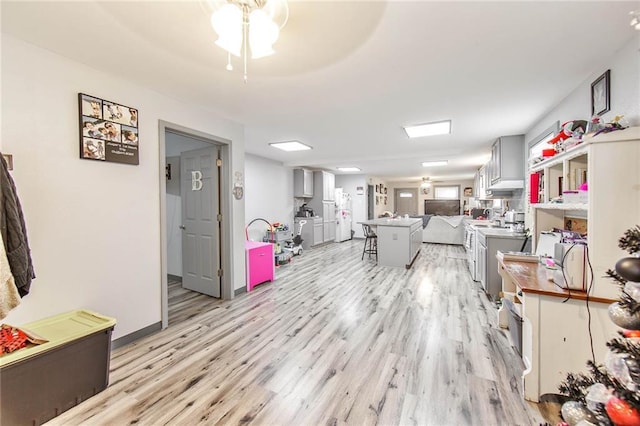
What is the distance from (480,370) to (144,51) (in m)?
3.53

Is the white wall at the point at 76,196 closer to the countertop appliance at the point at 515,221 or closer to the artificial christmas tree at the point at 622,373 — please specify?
the artificial christmas tree at the point at 622,373

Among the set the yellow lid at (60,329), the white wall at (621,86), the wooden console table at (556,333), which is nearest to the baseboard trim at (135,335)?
the yellow lid at (60,329)

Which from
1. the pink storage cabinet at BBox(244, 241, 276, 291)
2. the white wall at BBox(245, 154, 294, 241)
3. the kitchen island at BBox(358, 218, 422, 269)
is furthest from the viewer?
the white wall at BBox(245, 154, 294, 241)

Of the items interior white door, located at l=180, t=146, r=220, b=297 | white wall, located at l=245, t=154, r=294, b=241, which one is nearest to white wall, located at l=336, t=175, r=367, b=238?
white wall, located at l=245, t=154, r=294, b=241

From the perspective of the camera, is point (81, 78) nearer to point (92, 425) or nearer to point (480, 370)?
point (92, 425)

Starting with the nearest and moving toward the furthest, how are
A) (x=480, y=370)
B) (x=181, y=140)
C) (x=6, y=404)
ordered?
(x=6, y=404), (x=480, y=370), (x=181, y=140)

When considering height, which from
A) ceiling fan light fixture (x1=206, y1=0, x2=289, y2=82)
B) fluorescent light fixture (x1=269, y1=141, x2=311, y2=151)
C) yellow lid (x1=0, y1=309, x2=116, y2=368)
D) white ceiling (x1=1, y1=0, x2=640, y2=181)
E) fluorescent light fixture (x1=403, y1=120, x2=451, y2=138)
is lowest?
yellow lid (x1=0, y1=309, x2=116, y2=368)

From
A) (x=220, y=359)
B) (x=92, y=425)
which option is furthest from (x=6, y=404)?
(x=220, y=359)

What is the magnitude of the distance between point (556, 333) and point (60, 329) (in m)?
3.31

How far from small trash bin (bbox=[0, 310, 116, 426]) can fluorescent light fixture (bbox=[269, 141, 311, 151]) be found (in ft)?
11.5

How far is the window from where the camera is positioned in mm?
11673

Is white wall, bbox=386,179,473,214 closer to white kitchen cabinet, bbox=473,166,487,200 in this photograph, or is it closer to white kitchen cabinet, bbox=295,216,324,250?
white kitchen cabinet, bbox=473,166,487,200

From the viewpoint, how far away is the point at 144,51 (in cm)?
186

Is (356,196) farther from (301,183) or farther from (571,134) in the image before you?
(571,134)
